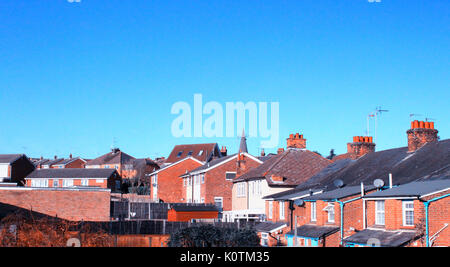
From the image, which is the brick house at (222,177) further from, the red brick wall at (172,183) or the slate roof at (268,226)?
the slate roof at (268,226)

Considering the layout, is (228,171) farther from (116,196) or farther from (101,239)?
(101,239)

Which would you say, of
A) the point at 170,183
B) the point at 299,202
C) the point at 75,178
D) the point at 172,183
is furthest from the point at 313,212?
the point at 75,178

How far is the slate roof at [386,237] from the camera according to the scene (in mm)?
20178

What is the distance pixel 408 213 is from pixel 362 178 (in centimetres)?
923

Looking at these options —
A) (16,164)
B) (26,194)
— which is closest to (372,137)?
(26,194)

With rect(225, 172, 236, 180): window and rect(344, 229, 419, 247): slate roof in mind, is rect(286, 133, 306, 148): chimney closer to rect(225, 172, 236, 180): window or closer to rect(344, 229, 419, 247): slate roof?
rect(225, 172, 236, 180): window

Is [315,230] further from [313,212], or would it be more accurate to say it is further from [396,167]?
[396,167]

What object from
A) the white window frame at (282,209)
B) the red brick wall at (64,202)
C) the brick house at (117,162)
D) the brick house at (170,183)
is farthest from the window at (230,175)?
the brick house at (117,162)

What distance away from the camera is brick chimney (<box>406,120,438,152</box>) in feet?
103

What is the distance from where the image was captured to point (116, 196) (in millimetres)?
68250

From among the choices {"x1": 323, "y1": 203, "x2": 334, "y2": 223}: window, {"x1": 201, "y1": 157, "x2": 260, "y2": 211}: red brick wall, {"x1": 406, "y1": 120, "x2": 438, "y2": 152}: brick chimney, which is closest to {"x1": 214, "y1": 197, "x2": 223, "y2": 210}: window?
{"x1": 201, "y1": 157, "x2": 260, "y2": 211}: red brick wall

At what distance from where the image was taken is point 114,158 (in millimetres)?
103312

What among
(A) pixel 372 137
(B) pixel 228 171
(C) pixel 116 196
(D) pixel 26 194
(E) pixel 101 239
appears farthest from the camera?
(C) pixel 116 196
